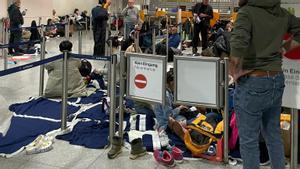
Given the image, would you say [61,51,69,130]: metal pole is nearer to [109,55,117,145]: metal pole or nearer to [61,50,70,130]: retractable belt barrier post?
[61,50,70,130]: retractable belt barrier post

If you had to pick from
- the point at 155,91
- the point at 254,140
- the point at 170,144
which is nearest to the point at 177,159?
the point at 170,144

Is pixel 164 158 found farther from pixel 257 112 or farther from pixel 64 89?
pixel 64 89

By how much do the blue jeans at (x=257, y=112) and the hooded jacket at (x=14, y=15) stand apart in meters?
9.12

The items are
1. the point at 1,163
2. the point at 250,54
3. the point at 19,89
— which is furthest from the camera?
the point at 19,89

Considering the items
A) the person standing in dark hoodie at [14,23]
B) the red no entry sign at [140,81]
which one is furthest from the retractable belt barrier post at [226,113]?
the person standing in dark hoodie at [14,23]

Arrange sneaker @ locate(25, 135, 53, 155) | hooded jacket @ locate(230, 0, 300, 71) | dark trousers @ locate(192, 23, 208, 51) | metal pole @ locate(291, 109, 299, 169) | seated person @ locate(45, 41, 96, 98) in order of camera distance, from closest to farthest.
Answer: hooded jacket @ locate(230, 0, 300, 71) → metal pole @ locate(291, 109, 299, 169) → sneaker @ locate(25, 135, 53, 155) → seated person @ locate(45, 41, 96, 98) → dark trousers @ locate(192, 23, 208, 51)

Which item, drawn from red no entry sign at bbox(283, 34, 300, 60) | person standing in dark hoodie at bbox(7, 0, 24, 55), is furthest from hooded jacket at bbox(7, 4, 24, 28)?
red no entry sign at bbox(283, 34, 300, 60)

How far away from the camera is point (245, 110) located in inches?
90.5

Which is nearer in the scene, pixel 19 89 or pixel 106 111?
pixel 106 111

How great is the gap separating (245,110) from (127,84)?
1.46 meters

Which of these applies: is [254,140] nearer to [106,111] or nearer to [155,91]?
[155,91]

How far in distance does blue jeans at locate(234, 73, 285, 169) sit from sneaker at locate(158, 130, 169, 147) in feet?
4.07

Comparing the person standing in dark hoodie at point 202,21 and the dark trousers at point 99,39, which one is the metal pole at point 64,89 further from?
the person standing in dark hoodie at point 202,21

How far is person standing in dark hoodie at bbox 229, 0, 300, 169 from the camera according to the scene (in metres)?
2.18
